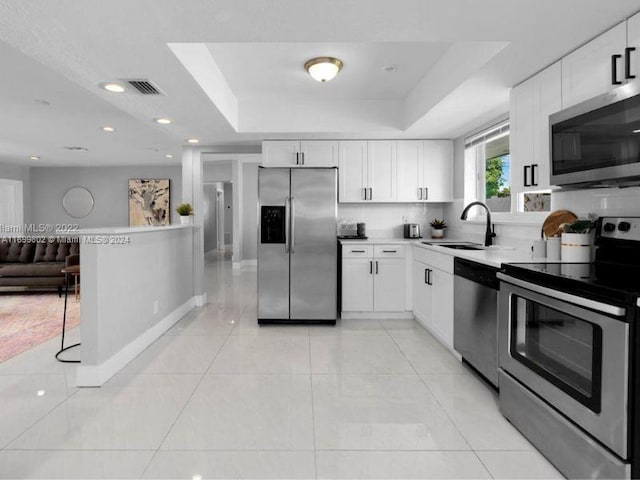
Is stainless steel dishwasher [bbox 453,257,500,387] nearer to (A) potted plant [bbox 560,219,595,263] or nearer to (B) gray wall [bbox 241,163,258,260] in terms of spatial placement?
(A) potted plant [bbox 560,219,595,263]

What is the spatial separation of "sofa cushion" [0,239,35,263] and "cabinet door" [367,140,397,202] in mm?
5528

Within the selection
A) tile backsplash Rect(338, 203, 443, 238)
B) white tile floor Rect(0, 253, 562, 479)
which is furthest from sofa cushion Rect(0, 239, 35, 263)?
tile backsplash Rect(338, 203, 443, 238)

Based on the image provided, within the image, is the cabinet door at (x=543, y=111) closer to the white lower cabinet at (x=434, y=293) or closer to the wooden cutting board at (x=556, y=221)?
the wooden cutting board at (x=556, y=221)

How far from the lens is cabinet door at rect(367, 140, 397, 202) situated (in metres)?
4.65

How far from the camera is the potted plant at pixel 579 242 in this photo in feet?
7.25

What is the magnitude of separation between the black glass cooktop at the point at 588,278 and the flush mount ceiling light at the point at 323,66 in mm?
2085

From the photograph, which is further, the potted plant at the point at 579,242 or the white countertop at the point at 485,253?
the white countertop at the point at 485,253

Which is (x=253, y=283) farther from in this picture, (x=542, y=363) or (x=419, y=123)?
(x=542, y=363)

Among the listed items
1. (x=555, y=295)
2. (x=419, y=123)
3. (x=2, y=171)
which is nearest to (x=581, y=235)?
(x=555, y=295)

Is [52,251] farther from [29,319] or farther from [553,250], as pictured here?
[553,250]

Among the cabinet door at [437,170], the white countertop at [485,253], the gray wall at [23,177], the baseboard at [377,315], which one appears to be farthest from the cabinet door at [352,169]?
the gray wall at [23,177]

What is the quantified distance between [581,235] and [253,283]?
5483 millimetres

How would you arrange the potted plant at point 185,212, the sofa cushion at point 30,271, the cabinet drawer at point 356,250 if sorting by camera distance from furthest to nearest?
1. the sofa cushion at point 30,271
2. the potted plant at point 185,212
3. the cabinet drawer at point 356,250

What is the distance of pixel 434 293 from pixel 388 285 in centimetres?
77
